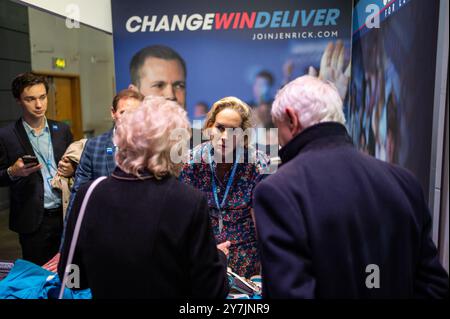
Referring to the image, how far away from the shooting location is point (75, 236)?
3.76 feet

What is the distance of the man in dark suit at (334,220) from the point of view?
978mm

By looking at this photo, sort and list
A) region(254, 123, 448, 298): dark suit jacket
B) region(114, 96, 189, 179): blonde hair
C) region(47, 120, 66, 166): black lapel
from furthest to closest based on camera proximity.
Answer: region(47, 120, 66, 166): black lapel → region(114, 96, 189, 179): blonde hair → region(254, 123, 448, 298): dark suit jacket

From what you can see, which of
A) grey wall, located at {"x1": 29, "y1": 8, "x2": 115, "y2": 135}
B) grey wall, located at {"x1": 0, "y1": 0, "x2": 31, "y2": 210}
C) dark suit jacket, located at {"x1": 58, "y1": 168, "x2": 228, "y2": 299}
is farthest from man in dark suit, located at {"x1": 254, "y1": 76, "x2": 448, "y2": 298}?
grey wall, located at {"x1": 29, "y1": 8, "x2": 115, "y2": 135}

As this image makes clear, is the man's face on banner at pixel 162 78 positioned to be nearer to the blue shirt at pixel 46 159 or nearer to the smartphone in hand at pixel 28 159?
the blue shirt at pixel 46 159

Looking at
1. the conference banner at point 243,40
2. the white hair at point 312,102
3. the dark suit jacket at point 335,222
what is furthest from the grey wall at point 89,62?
the dark suit jacket at point 335,222

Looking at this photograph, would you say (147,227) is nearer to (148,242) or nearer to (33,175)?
(148,242)

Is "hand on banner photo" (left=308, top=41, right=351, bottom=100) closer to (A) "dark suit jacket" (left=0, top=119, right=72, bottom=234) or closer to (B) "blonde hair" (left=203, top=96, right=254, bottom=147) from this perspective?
(B) "blonde hair" (left=203, top=96, right=254, bottom=147)

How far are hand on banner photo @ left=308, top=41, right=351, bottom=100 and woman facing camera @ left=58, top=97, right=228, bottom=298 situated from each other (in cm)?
256

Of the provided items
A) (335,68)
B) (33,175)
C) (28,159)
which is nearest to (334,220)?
(28,159)

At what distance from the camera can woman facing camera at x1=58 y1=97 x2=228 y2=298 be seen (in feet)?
3.49

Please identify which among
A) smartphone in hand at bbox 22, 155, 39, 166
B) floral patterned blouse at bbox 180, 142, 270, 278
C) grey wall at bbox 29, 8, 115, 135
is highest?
grey wall at bbox 29, 8, 115, 135

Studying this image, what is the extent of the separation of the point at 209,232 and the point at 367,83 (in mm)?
2272
